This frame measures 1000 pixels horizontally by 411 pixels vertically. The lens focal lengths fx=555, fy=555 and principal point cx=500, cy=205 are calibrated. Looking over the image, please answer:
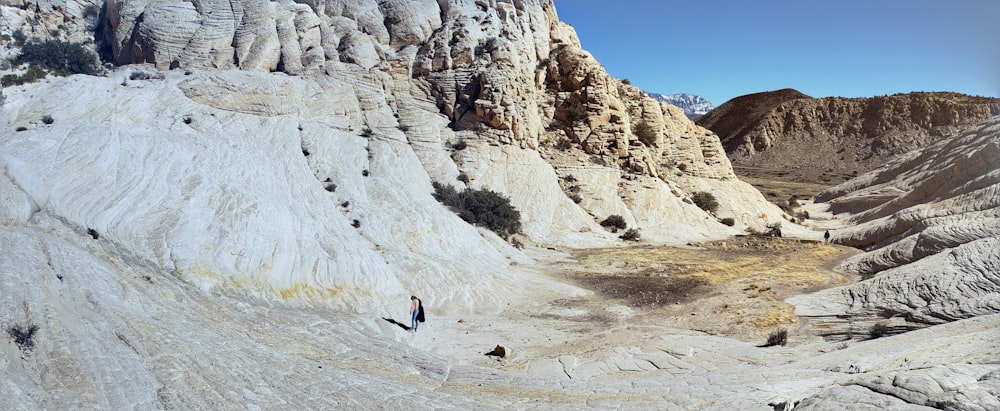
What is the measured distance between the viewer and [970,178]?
23.9 m

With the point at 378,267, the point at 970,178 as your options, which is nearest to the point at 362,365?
the point at 378,267

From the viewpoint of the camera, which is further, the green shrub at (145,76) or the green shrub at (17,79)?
the green shrub at (145,76)

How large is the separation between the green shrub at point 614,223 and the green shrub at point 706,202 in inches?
282

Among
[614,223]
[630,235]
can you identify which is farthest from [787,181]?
[630,235]

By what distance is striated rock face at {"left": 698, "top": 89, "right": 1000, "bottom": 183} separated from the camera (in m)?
64.8

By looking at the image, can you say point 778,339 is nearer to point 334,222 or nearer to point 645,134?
point 334,222

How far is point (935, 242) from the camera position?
54.4 feet

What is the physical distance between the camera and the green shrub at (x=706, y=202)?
30.8 metres

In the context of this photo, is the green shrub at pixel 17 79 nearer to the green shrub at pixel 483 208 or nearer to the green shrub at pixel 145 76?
the green shrub at pixel 145 76

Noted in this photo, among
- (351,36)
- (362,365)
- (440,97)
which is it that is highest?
(351,36)

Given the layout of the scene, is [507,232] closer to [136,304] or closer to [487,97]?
[487,97]

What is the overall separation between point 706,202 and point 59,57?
108ft

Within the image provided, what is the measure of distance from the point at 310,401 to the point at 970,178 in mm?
28643

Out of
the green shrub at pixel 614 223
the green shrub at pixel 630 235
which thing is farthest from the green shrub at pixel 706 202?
the green shrub at pixel 630 235
